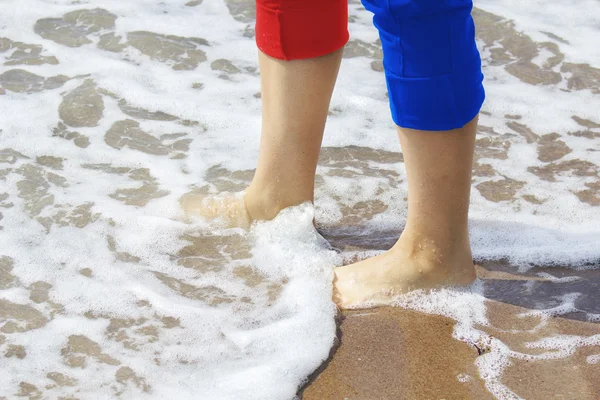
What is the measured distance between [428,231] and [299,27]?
2.00 ft

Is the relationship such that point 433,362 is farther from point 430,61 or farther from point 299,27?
point 299,27

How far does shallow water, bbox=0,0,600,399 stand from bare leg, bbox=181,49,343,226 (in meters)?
0.07

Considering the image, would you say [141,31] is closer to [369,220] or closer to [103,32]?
[103,32]

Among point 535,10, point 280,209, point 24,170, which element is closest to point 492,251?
point 280,209

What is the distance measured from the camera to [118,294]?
6.88 ft

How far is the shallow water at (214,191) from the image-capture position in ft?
6.17

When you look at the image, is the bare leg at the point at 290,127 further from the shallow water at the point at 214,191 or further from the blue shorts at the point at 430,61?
the blue shorts at the point at 430,61

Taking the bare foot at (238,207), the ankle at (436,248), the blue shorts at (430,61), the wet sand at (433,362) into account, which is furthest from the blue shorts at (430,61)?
the bare foot at (238,207)

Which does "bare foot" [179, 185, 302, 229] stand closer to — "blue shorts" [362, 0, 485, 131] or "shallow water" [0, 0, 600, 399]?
"shallow water" [0, 0, 600, 399]

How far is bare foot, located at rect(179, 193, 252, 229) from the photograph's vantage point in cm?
235

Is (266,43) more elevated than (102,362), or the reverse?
(266,43)

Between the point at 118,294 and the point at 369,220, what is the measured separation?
80 centimetres

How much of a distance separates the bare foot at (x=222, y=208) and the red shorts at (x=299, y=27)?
49cm

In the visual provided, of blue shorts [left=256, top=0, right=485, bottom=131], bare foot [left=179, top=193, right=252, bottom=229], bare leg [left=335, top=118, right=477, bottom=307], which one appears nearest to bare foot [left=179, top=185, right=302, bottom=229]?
bare foot [left=179, top=193, right=252, bottom=229]
